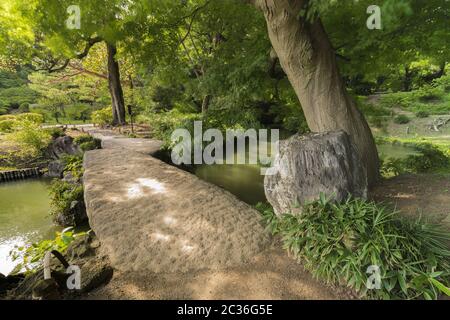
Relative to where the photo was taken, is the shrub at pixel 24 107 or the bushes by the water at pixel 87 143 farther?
the shrub at pixel 24 107

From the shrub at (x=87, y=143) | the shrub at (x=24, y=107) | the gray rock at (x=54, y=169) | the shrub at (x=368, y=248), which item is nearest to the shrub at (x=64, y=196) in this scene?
the shrub at (x=87, y=143)

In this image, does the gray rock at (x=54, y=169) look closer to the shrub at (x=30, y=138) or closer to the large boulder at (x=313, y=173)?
the shrub at (x=30, y=138)

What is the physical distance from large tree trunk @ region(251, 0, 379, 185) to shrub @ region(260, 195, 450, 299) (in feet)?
5.96

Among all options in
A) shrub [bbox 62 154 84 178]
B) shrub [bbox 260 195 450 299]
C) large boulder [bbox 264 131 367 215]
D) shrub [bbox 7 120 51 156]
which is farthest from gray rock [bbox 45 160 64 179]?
shrub [bbox 260 195 450 299]

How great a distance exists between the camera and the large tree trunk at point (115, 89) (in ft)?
44.3

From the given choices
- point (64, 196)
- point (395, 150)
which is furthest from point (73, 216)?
point (395, 150)

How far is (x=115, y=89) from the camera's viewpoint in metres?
13.9

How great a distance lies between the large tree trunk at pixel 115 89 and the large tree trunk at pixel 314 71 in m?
12.1

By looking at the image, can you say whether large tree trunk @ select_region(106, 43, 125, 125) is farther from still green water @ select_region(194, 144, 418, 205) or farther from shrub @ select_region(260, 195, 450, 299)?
shrub @ select_region(260, 195, 450, 299)

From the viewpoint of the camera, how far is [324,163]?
291 cm

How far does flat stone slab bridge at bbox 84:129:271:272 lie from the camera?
2.67 m

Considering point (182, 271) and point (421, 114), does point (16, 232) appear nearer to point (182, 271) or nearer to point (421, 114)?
point (182, 271)
